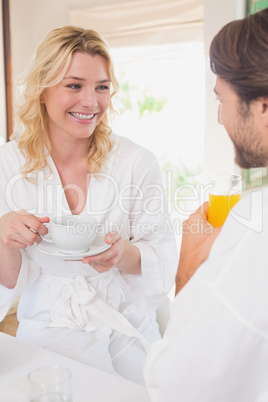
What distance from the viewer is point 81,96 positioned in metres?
1.85

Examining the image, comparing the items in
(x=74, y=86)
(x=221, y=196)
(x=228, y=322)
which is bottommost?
(x=228, y=322)

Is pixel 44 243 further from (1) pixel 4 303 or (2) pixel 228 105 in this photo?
(2) pixel 228 105

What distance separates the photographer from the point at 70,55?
181cm

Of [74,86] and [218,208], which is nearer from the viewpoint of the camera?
[218,208]

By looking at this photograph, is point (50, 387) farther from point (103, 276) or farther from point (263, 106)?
point (103, 276)

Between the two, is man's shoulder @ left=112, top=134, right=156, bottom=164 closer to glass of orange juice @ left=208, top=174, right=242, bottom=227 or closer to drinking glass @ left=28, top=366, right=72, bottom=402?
glass of orange juice @ left=208, top=174, right=242, bottom=227

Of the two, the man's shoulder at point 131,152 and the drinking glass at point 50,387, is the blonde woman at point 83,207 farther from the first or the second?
the drinking glass at point 50,387

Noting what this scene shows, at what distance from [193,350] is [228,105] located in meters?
0.52

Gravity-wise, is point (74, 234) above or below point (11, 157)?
below

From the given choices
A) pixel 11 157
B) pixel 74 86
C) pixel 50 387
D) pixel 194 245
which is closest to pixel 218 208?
pixel 194 245

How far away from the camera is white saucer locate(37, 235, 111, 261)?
55.9 inches

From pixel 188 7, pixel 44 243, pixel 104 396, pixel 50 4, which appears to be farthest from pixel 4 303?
pixel 50 4

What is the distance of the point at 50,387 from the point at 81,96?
121 cm

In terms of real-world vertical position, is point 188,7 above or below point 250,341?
above
